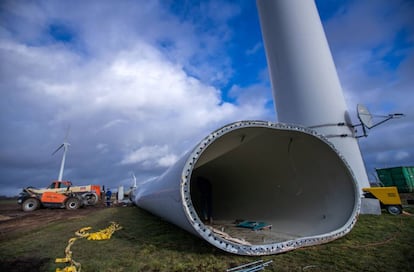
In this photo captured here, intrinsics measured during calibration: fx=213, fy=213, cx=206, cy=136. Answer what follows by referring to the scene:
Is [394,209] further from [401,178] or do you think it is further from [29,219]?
[29,219]

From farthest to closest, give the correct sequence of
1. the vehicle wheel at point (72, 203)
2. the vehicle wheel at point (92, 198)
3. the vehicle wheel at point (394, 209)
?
1. the vehicle wheel at point (92, 198)
2. the vehicle wheel at point (72, 203)
3. the vehicle wheel at point (394, 209)

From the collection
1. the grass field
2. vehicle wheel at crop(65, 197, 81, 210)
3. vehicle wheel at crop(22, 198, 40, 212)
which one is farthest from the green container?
vehicle wheel at crop(22, 198, 40, 212)

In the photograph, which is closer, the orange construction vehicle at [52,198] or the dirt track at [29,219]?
the dirt track at [29,219]

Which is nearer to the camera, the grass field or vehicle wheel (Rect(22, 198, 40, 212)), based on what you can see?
the grass field

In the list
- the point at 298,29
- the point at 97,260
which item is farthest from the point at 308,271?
the point at 298,29

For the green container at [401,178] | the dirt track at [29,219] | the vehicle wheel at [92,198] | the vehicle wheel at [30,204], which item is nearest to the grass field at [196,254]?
the dirt track at [29,219]

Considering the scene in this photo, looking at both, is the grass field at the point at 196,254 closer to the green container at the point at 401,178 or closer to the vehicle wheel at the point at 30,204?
the vehicle wheel at the point at 30,204

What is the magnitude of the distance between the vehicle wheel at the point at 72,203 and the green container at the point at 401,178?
2029 centimetres

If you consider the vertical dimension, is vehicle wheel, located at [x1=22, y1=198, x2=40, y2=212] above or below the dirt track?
above

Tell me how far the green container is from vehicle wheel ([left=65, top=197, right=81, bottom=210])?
20.3 meters

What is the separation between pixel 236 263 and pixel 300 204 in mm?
2285

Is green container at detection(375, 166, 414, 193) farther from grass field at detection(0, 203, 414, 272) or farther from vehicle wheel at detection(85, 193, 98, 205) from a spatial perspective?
vehicle wheel at detection(85, 193, 98, 205)

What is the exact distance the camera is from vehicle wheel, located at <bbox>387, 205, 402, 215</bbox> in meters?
5.49

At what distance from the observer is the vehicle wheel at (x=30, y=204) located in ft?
42.1
